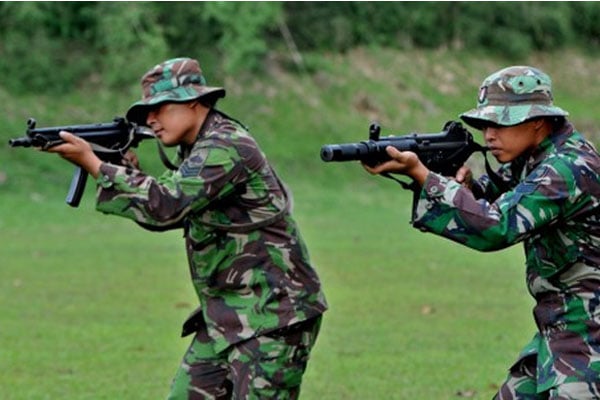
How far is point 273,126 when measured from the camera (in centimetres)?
3136

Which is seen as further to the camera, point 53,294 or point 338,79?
point 338,79

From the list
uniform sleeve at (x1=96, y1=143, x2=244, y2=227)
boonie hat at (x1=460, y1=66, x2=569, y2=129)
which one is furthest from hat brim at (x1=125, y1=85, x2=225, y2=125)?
boonie hat at (x1=460, y1=66, x2=569, y2=129)

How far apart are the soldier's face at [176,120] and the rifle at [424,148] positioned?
130 cm

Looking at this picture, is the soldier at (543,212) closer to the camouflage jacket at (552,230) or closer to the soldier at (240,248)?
the camouflage jacket at (552,230)

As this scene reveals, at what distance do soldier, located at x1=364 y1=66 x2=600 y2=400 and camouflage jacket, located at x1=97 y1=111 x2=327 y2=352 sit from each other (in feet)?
3.66

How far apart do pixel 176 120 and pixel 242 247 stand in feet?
2.23

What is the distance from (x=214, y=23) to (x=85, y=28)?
3158mm

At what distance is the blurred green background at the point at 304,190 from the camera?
37.6 ft

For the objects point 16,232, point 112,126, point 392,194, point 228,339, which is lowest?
point 392,194

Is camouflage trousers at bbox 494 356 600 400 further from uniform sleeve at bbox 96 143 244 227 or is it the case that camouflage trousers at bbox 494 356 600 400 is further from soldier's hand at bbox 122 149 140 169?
soldier's hand at bbox 122 149 140 169

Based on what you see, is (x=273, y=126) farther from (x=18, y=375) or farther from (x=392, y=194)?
(x=18, y=375)

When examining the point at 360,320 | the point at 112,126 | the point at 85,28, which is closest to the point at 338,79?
the point at 85,28

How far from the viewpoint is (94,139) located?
6578mm

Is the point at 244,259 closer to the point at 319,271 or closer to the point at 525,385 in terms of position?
the point at 525,385
